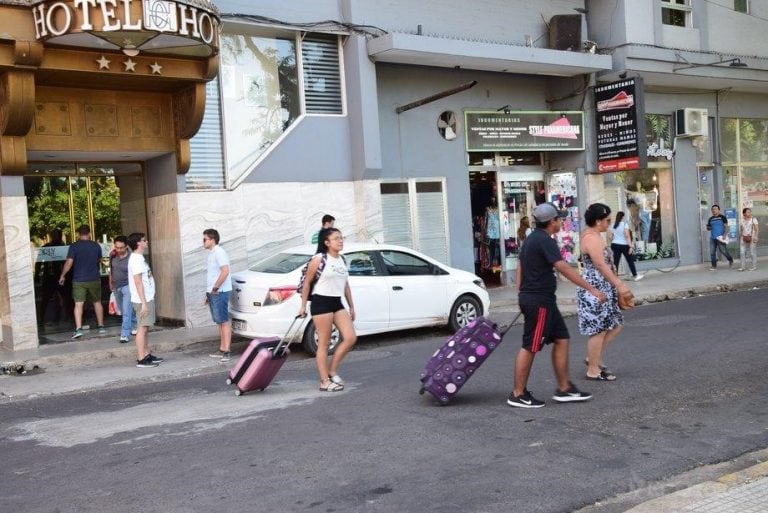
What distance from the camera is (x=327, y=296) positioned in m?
8.12

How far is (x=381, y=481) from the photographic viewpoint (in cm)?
534

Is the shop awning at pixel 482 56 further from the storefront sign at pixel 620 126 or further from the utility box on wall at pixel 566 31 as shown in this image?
the storefront sign at pixel 620 126

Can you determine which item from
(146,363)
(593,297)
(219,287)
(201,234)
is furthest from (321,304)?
(201,234)

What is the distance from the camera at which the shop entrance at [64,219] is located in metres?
13.5

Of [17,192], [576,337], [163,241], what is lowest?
[576,337]

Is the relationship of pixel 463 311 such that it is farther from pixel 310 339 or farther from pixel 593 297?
pixel 593 297

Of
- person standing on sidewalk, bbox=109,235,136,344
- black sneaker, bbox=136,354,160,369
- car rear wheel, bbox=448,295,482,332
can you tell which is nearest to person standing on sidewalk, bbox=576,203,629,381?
car rear wheel, bbox=448,295,482,332

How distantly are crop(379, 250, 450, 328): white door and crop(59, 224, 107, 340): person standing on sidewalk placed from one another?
183 inches

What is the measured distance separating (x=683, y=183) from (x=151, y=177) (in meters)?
13.9

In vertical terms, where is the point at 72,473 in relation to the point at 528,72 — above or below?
below

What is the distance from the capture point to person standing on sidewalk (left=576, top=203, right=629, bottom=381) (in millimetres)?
7676

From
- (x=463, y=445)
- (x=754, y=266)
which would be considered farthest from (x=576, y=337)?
(x=754, y=266)

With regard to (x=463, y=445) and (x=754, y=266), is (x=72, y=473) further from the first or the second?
(x=754, y=266)

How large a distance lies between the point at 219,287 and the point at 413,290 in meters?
2.84
